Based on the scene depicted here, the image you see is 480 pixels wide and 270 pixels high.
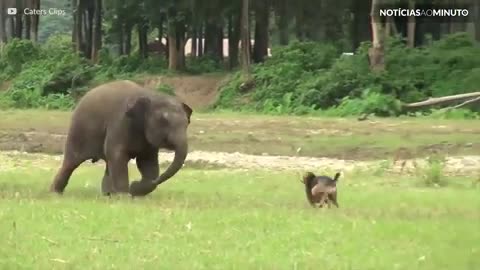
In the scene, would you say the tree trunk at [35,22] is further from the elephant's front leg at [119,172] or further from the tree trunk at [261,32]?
the elephant's front leg at [119,172]

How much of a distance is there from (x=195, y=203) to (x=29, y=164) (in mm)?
8661

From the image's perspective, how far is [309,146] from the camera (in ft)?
79.3

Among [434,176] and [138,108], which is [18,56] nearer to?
[434,176]

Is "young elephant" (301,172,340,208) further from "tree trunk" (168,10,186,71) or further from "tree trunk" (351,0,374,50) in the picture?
"tree trunk" (168,10,186,71)

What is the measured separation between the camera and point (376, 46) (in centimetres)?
3772

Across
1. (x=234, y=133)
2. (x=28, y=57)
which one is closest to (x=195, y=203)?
(x=234, y=133)

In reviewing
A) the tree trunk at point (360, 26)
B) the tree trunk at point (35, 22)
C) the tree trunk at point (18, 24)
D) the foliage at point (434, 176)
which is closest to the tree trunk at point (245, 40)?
the tree trunk at point (360, 26)

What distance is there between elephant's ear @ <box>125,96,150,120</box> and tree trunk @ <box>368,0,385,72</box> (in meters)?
23.8

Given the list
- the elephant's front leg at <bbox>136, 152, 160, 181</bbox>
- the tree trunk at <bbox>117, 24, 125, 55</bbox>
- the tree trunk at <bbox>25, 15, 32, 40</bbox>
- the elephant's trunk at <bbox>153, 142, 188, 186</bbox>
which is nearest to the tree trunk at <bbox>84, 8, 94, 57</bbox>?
the tree trunk at <bbox>117, 24, 125, 55</bbox>

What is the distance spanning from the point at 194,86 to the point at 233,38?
6789mm

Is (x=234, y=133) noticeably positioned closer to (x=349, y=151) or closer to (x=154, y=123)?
(x=349, y=151)

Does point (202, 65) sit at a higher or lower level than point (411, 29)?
lower

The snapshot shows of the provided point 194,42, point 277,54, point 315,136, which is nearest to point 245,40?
point 277,54

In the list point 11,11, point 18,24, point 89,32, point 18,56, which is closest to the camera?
point 18,56
